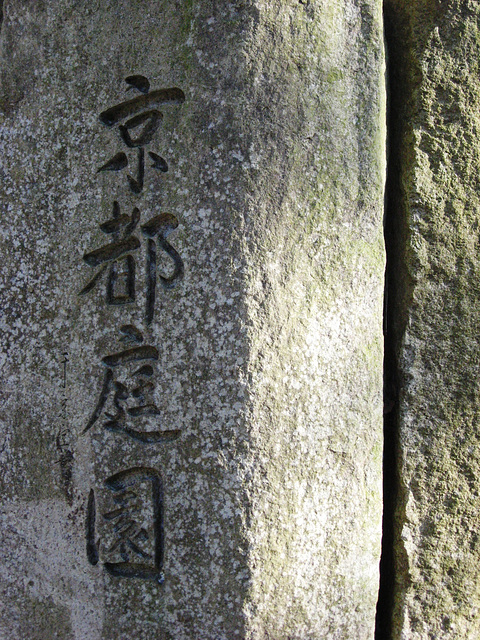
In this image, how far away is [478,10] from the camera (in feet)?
4.08

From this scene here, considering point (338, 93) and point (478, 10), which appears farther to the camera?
point (478, 10)

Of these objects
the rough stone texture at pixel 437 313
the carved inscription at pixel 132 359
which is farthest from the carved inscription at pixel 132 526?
the rough stone texture at pixel 437 313

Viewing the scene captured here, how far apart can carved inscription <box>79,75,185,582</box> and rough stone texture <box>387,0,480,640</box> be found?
1.58 feet

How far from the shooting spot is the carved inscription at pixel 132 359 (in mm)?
1019

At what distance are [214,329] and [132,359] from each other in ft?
0.51

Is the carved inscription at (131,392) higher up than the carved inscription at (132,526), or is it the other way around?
the carved inscription at (131,392)

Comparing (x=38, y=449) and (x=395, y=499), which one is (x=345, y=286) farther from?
(x=38, y=449)

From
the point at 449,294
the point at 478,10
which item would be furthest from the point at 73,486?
the point at 478,10

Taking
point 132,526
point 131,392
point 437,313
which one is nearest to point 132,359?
point 131,392

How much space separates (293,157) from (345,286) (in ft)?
0.79

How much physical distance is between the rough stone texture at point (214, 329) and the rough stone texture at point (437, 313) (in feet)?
0.41

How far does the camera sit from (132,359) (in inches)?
40.9

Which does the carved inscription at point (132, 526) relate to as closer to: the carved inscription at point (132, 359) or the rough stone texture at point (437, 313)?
the carved inscription at point (132, 359)

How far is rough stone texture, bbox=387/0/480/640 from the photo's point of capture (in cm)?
118
